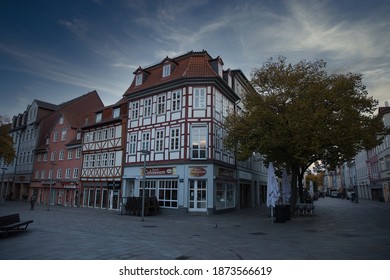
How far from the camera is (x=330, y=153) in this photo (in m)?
21.4

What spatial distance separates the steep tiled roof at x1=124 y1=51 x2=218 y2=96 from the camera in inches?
1042

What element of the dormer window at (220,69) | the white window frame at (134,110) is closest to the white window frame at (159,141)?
the white window frame at (134,110)

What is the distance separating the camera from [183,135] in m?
25.6

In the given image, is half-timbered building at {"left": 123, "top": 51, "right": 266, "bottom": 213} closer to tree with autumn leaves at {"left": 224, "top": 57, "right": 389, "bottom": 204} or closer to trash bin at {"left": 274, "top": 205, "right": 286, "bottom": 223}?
tree with autumn leaves at {"left": 224, "top": 57, "right": 389, "bottom": 204}

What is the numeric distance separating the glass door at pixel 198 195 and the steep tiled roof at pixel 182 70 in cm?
986

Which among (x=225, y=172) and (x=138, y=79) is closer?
(x=225, y=172)

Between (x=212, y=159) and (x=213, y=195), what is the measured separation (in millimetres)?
3123

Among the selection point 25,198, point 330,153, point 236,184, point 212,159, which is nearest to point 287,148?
point 330,153

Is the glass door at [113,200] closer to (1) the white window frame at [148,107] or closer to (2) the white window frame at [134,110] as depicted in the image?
(2) the white window frame at [134,110]

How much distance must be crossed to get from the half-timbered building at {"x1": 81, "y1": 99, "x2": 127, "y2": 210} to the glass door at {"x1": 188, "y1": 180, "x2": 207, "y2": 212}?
31.4ft

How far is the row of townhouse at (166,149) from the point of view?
25094 millimetres

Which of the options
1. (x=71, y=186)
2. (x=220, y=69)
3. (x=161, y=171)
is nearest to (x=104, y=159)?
(x=71, y=186)

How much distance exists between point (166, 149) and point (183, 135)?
2.36 m

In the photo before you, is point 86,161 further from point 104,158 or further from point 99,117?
point 99,117
